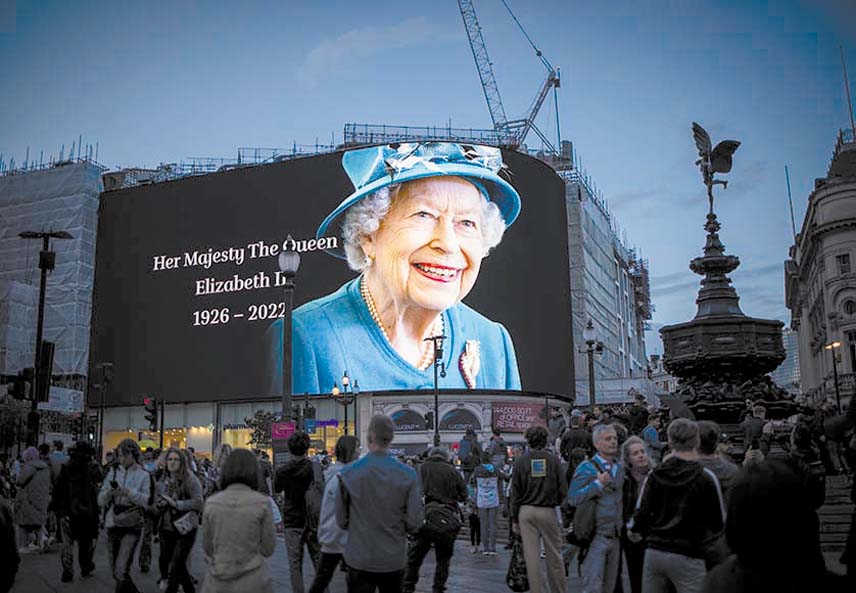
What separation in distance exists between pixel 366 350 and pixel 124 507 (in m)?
41.8

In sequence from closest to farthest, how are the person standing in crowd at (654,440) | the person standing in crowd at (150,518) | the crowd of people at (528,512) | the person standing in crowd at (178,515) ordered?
the crowd of people at (528,512), the person standing in crowd at (178,515), the person standing in crowd at (150,518), the person standing in crowd at (654,440)

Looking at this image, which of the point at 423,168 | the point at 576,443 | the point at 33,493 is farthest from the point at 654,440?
the point at 423,168

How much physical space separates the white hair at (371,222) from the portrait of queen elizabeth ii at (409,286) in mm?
62

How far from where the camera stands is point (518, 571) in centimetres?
880

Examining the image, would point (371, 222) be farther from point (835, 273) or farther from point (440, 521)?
point (440, 521)

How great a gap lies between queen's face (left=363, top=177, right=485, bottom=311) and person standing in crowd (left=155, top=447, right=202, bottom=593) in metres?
41.5

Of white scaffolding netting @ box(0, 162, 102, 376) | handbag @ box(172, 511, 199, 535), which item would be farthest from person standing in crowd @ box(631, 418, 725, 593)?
white scaffolding netting @ box(0, 162, 102, 376)

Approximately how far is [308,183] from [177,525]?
4814cm

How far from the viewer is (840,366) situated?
52.5 meters

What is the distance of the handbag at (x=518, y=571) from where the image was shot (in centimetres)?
877

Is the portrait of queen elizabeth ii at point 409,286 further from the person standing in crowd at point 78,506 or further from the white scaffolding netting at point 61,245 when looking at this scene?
the person standing in crowd at point 78,506

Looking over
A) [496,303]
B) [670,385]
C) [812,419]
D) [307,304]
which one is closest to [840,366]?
[496,303]

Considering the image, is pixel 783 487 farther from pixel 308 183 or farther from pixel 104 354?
pixel 104 354

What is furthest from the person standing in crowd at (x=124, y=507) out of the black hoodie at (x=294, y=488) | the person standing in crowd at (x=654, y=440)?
the person standing in crowd at (x=654, y=440)
